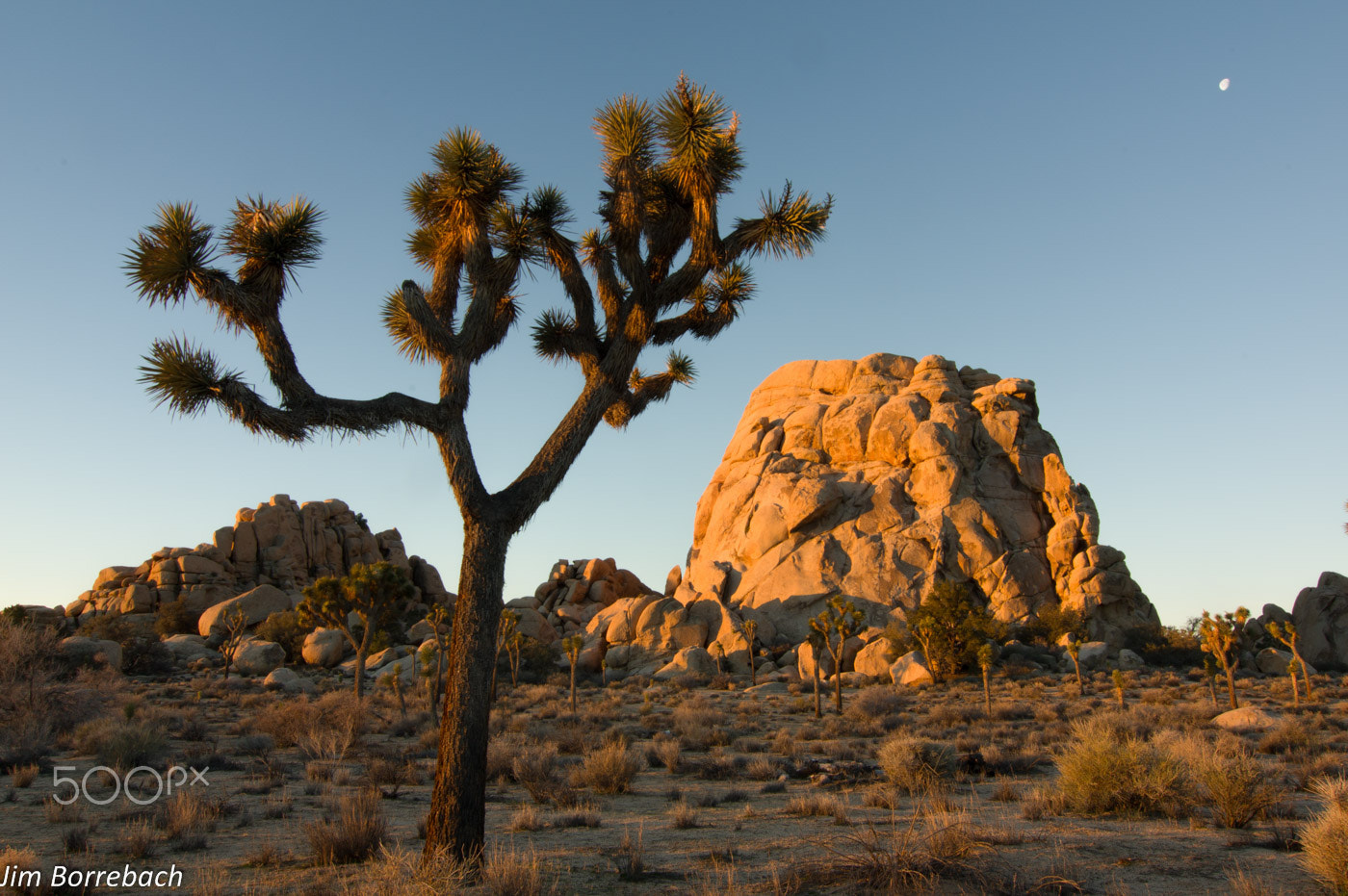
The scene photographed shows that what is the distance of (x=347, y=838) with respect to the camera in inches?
293

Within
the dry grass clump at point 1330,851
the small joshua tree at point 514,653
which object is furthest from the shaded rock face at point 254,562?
the dry grass clump at point 1330,851

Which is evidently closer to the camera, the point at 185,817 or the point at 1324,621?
the point at 185,817

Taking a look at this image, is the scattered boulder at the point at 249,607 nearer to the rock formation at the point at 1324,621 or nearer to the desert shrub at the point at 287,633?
the desert shrub at the point at 287,633

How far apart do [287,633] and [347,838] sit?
41.1 meters

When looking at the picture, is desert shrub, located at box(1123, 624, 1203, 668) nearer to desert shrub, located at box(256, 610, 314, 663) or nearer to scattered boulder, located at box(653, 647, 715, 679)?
scattered boulder, located at box(653, 647, 715, 679)

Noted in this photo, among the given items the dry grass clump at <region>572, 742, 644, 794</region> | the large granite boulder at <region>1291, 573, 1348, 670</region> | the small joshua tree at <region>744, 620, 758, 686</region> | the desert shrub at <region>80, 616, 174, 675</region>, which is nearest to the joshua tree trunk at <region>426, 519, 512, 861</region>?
the dry grass clump at <region>572, 742, 644, 794</region>

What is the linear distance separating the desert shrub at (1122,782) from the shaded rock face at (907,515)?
116 ft

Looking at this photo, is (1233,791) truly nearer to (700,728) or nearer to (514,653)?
(700,728)

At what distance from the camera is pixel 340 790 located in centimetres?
1178

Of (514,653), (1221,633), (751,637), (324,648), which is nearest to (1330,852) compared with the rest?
(1221,633)

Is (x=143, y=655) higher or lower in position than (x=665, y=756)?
higher

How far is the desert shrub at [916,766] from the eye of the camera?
1112 cm

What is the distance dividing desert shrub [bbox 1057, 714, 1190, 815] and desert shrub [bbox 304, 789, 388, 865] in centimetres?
786

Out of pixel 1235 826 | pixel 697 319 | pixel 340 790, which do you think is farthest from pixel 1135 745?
pixel 340 790
